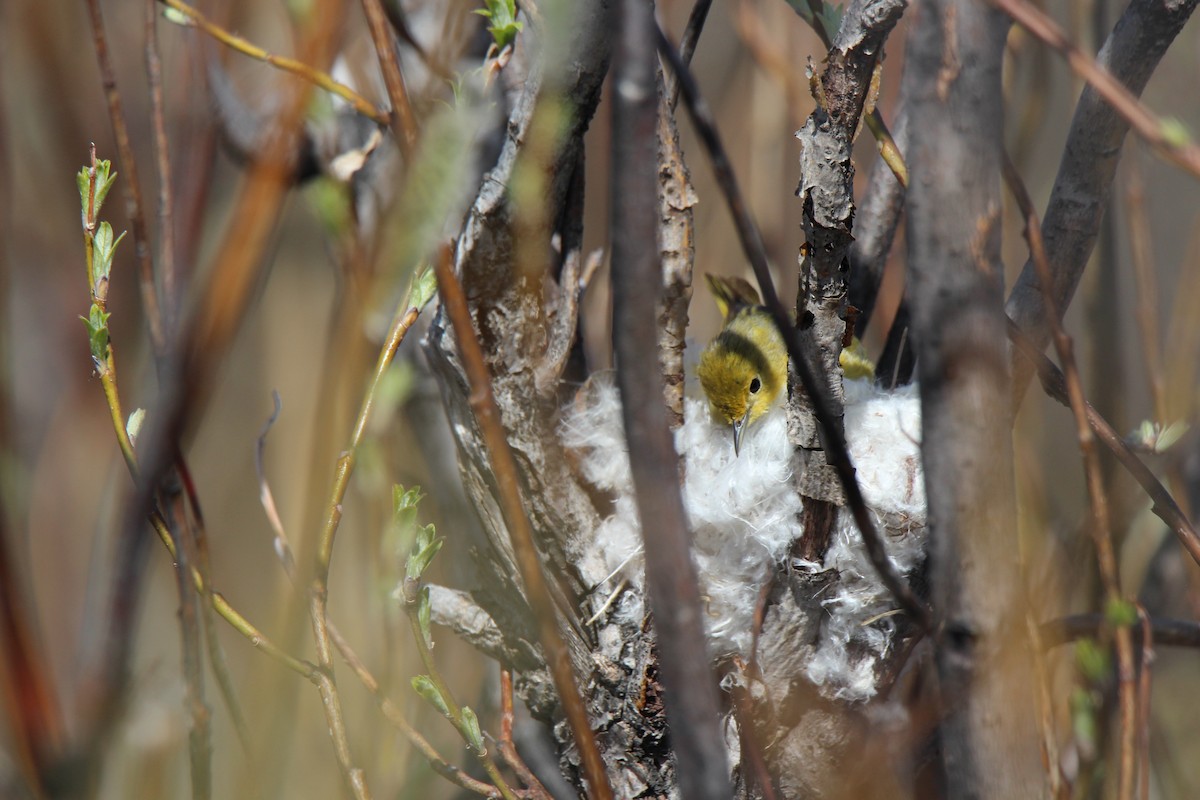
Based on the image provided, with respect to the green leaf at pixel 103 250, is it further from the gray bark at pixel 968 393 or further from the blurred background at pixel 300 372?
the gray bark at pixel 968 393

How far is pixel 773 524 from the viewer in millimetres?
1390

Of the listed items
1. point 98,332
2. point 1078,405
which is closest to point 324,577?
point 98,332

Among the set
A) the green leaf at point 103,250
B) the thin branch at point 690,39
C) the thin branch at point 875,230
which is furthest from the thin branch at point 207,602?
the thin branch at point 875,230

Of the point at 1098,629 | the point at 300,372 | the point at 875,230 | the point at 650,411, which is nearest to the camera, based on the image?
the point at 650,411

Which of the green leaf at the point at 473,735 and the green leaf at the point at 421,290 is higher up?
the green leaf at the point at 421,290

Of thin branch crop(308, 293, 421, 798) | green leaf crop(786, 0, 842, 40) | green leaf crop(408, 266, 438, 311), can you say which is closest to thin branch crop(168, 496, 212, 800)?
thin branch crop(308, 293, 421, 798)

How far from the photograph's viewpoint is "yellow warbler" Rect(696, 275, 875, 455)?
75.8 inches

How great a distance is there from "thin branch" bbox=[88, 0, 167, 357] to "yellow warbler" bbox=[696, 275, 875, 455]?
3.79 ft

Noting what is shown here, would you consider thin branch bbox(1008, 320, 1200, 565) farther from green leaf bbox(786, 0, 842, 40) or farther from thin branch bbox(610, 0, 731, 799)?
thin branch bbox(610, 0, 731, 799)

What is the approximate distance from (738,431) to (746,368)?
6.7 inches

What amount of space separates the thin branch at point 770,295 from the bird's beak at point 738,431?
3.33 ft

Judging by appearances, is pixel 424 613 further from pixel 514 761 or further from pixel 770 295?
pixel 770 295

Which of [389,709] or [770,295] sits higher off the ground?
[770,295]

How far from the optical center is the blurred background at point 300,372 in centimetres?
150
